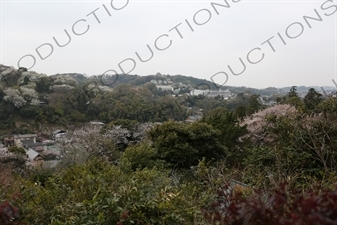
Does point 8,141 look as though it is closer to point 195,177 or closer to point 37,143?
point 37,143

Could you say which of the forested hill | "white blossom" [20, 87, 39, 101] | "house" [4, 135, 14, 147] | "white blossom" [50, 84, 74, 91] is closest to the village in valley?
"house" [4, 135, 14, 147]

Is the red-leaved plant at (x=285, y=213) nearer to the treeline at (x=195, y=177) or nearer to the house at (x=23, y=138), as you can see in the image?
the treeline at (x=195, y=177)

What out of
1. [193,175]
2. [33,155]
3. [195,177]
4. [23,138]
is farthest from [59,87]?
[195,177]

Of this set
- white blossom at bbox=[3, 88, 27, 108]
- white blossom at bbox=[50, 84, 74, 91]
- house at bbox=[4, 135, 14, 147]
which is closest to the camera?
house at bbox=[4, 135, 14, 147]

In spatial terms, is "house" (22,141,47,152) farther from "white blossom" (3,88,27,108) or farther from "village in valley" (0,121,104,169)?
"white blossom" (3,88,27,108)

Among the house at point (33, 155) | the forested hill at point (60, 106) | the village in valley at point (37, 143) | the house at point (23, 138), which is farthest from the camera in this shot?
the forested hill at point (60, 106)

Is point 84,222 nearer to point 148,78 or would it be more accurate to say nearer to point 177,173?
point 177,173

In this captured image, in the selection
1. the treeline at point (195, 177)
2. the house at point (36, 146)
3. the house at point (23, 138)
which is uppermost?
the house at point (23, 138)

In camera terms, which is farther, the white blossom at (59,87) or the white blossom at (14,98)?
the white blossom at (59,87)

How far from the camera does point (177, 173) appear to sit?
7211 mm

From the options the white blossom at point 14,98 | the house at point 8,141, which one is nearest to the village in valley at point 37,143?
the house at point 8,141

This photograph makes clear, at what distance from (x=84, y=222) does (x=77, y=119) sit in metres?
22.2

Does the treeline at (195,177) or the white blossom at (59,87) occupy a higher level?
the white blossom at (59,87)

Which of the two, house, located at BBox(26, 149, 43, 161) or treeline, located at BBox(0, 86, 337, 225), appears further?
house, located at BBox(26, 149, 43, 161)
